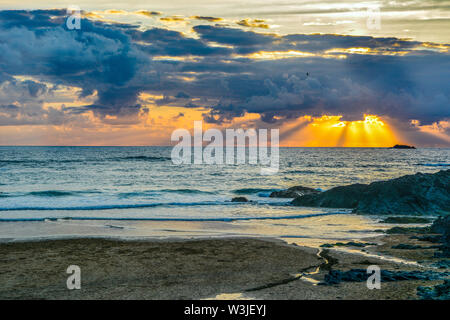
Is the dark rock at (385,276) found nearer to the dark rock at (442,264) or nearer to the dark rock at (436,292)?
the dark rock at (442,264)

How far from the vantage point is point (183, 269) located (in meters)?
11.0

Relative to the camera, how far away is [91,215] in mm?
23125

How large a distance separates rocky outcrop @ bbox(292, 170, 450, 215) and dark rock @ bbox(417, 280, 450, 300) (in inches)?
569

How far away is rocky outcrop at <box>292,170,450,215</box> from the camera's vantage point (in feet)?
74.1

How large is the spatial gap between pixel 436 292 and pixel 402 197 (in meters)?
16.1

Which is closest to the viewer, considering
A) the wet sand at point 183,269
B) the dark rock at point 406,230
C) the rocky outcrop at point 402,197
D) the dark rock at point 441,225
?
the wet sand at point 183,269

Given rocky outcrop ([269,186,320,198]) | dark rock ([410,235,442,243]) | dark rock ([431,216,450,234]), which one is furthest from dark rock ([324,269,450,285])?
rocky outcrop ([269,186,320,198])

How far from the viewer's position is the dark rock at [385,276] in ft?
31.2

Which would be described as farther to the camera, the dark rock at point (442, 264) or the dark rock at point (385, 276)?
the dark rock at point (442, 264)

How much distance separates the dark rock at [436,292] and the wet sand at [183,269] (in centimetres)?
19

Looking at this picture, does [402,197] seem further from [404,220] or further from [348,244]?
[348,244]

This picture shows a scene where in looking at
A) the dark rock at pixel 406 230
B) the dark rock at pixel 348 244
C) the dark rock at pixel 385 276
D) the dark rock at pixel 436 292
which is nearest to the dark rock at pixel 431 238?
the dark rock at pixel 406 230
